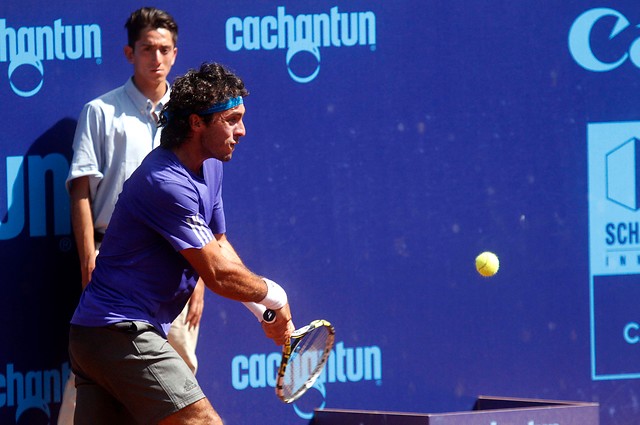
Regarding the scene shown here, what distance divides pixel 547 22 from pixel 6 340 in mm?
2811

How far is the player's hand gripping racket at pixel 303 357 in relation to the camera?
14.3ft

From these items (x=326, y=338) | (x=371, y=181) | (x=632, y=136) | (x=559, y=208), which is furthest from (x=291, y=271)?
(x=632, y=136)

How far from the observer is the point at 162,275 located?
4.10 metres

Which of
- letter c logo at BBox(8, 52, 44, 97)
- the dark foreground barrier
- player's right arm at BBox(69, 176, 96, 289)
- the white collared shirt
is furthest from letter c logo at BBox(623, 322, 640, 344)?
letter c logo at BBox(8, 52, 44, 97)

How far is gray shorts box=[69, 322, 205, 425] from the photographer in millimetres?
4031

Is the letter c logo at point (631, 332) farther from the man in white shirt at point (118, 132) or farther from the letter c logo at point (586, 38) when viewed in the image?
the man in white shirt at point (118, 132)

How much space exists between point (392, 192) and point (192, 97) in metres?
1.78

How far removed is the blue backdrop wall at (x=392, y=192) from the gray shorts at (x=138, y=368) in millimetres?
1325

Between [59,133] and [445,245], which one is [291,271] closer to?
[445,245]

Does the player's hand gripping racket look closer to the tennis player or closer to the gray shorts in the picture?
the tennis player

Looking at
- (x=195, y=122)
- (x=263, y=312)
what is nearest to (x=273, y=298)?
(x=263, y=312)

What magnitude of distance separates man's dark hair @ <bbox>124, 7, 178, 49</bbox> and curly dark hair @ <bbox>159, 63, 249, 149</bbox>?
0.96 meters

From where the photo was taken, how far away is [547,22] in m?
5.89

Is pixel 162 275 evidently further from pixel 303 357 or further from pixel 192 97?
pixel 303 357
